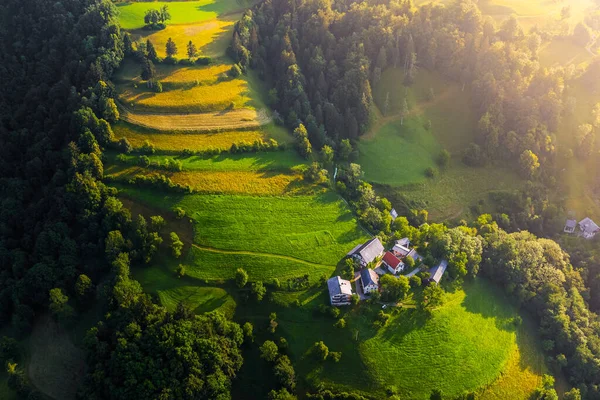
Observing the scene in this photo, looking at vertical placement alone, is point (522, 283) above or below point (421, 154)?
below

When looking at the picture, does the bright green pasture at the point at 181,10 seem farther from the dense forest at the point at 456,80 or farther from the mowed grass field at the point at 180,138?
the mowed grass field at the point at 180,138

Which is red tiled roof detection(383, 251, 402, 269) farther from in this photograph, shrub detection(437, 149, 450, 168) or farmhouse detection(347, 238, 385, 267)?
shrub detection(437, 149, 450, 168)

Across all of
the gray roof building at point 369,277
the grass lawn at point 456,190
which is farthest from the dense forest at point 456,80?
the gray roof building at point 369,277

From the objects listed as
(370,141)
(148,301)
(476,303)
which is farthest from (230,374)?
(370,141)

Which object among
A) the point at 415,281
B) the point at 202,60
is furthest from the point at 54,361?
the point at 202,60

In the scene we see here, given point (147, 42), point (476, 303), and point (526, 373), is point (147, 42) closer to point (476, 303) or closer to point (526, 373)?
point (476, 303)

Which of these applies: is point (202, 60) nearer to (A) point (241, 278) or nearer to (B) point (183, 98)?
(B) point (183, 98)
